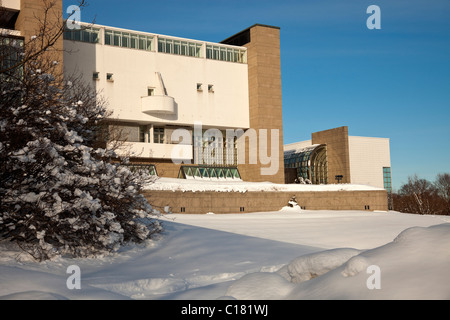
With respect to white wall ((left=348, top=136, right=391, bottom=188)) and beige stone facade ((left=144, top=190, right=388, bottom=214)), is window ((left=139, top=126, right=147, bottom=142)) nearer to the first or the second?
beige stone facade ((left=144, top=190, right=388, bottom=214))

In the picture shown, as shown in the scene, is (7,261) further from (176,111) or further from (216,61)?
(216,61)

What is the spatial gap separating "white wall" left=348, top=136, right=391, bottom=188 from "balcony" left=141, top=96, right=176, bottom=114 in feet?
112

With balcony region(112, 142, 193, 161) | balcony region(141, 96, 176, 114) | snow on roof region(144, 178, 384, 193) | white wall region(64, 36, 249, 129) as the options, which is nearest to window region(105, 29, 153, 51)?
white wall region(64, 36, 249, 129)

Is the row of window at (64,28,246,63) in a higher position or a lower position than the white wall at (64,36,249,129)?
higher

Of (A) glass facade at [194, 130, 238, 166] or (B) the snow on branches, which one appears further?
(A) glass facade at [194, 130, 238, 166]

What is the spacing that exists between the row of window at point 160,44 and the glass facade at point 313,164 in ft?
57.2

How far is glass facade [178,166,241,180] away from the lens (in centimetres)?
4619

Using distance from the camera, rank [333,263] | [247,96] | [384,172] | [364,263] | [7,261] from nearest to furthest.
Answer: [364,263]
[333,263]
[7,261]
[247,96]
[384,172]

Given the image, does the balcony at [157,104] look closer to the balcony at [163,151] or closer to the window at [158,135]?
the window at [158,135]

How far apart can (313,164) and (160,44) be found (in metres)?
26.1

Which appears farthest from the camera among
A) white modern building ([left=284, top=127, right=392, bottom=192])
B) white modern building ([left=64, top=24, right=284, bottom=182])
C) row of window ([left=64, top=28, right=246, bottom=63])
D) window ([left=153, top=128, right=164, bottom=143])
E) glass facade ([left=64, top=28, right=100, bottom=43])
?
white modern building ([left=284, top=127, right=392, bottom=192])
